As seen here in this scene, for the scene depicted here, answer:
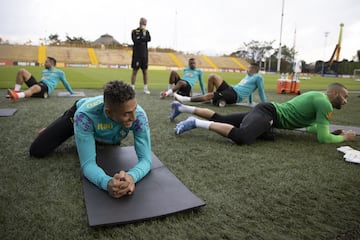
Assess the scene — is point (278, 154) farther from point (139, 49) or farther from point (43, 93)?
point (139, 49)

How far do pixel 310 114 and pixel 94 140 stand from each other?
7.83 feet

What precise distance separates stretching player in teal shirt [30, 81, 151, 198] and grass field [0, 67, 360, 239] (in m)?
0.18

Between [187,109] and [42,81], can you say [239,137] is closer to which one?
[187,109]

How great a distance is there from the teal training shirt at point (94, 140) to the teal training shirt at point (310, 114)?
6.20 ft

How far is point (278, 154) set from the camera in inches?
106

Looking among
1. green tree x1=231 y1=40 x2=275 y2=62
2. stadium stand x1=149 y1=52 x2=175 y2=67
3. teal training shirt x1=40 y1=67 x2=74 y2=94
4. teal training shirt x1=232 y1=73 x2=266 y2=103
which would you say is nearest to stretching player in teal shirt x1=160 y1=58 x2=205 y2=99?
teal training shirt x1=232 y1=73 x2=266 y2=103

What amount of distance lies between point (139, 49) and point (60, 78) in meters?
2.42

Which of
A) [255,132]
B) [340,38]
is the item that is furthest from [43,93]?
[340,38]

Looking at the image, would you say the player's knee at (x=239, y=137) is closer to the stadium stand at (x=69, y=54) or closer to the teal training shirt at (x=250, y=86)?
the teal training shirt at (x=250, y=86)

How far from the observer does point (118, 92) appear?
5.32 ft

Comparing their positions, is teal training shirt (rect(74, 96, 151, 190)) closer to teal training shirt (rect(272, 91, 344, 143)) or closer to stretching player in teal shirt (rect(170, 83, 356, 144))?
stretching player in teal shirt (rect(170, 83, 356, 144))

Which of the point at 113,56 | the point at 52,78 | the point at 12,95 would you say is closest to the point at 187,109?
the point at 12,95

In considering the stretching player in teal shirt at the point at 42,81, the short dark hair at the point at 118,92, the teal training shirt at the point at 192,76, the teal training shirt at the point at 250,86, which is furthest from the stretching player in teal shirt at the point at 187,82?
the short dark hair at the point at 118,92

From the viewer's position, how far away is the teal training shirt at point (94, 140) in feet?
5.92
